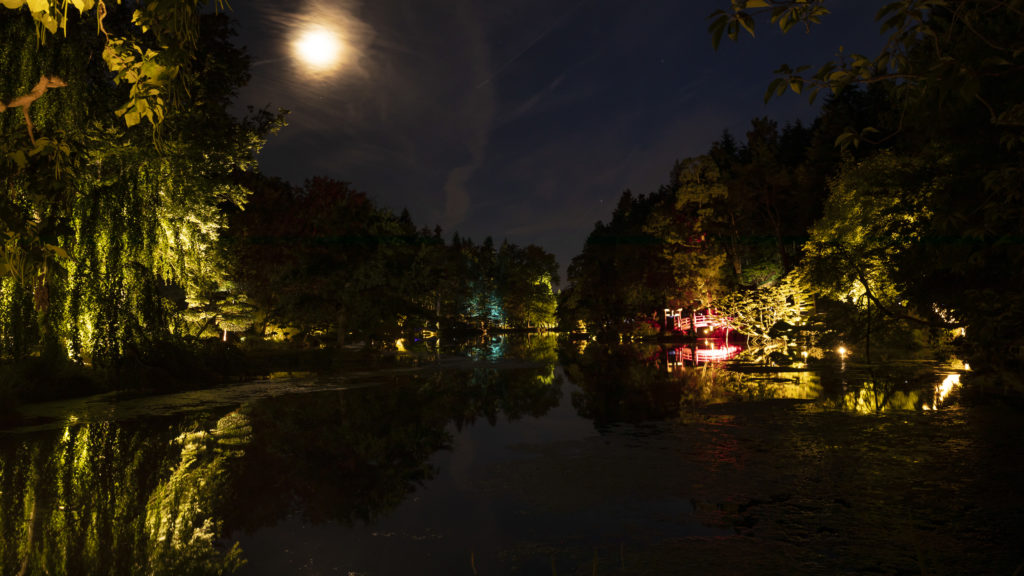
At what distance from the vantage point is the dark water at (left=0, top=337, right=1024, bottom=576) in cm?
481

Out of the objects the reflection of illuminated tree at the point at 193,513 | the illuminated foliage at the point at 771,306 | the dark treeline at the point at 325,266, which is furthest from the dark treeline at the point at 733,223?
the reflection of illuminated tree at the point at 193,513

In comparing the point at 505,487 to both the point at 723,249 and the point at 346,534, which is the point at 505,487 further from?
the point at 723,249

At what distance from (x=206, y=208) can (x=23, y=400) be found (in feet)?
23.0

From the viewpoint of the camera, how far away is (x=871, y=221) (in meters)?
24.6

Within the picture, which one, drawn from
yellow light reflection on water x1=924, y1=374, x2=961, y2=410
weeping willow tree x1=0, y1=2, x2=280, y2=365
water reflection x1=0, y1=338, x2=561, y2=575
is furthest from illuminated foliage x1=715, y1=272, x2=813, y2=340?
weeping willow tree x1=0, y1=2, x2=280, y2=365

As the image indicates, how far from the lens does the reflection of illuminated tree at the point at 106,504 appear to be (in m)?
4.86

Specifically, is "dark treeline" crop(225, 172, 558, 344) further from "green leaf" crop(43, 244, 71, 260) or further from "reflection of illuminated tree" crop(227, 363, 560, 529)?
"green leaf" crop(43, 244, 71, 260)

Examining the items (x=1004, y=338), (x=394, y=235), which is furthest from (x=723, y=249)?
(x=1004, y=338)

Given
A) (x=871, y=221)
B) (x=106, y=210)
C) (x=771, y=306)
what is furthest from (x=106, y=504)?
(x=771, y=306)

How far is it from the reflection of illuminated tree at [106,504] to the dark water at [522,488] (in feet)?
0.10

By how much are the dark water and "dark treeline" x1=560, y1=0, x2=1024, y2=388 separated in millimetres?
2350

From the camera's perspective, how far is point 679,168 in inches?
1638

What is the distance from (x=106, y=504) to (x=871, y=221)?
86.1 feet

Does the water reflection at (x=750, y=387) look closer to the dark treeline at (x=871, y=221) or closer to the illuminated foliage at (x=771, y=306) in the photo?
the dark treeline at (x=871, y=221)
